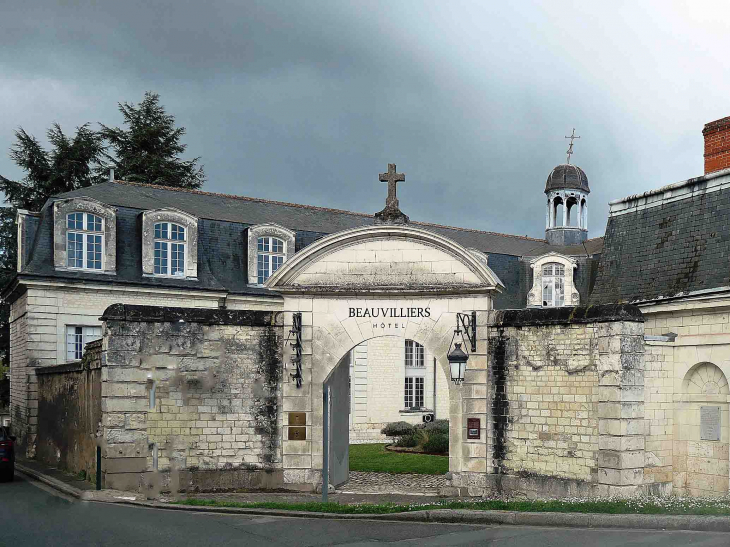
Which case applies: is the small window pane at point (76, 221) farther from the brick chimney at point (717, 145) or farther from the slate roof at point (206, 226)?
the brick chimney at point (717, 145)

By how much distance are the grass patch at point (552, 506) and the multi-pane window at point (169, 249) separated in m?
12.5

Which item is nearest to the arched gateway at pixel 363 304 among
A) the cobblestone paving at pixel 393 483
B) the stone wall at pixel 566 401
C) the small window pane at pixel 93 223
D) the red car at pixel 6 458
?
the stone wall at pixel 566 401

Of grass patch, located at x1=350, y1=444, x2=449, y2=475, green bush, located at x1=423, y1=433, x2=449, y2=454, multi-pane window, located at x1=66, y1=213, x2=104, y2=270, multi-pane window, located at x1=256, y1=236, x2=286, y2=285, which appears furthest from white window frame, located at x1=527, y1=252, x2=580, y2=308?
multi-pane window, located at x1=66, y1=213, x2=104, y2=270

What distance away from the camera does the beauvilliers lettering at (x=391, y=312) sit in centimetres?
1587

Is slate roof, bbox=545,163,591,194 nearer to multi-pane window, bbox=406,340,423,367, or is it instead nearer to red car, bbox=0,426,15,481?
multi-pane window, bbox=406,340,423,367

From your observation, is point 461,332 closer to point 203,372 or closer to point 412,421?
point 203,372

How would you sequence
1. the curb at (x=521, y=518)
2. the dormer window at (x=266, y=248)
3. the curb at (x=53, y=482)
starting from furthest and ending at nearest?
the dormer window at (x=266, y=248) → the curb at (x=53, y=482) → the curb at (x=521, y=518)

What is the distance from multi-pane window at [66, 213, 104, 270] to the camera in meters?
23.6

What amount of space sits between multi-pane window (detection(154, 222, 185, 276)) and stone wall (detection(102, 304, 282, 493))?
9.88 m

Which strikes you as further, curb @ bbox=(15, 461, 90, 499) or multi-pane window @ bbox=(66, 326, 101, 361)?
multi-pane window @ bbox=(66, 326, 101, 361)

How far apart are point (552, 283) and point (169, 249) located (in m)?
13.6

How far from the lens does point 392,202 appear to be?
16844mm

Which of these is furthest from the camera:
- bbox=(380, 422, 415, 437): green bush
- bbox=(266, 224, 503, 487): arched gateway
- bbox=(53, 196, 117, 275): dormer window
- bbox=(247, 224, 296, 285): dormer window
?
bbox=(380, 422, 415, 437): green bush

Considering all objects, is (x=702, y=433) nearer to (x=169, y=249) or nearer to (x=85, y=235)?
(x=169, y=249)
